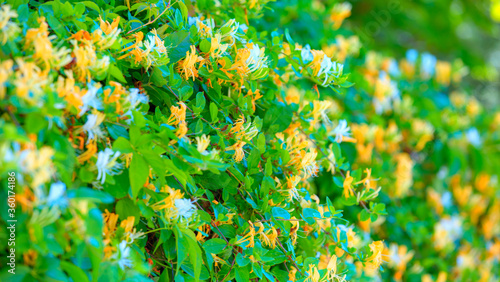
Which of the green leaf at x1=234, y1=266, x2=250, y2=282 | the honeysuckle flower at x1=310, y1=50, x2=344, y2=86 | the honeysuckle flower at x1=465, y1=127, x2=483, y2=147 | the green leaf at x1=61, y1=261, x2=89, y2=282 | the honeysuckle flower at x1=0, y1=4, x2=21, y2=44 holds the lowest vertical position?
the honeysuckle flower at x1=465, y1=127, x2=483, y2=147

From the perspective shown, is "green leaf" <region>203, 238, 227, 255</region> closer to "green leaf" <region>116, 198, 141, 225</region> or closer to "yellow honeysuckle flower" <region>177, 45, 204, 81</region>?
"green leaf" <region>116, 198, 141, 225</region>

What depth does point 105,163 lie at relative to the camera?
26.1 inches

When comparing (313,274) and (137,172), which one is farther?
(313,274)

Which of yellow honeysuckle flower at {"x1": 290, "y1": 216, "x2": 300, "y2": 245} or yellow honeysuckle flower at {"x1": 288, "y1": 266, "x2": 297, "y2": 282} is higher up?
yellow honeysuckle flower at {"x1": 290, "y1": 216, "x2": 300, "y2": 245}

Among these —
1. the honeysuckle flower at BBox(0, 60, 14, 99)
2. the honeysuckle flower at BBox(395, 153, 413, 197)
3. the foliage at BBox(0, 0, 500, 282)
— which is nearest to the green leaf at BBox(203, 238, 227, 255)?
the foliage at BBox(0, 0, 500, 282)

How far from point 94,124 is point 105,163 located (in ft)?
0.21

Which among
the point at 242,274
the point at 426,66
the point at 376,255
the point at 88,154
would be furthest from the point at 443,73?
the point at 88,154

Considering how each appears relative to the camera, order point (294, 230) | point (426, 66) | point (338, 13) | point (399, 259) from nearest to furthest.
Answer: point (294, 230) < point (399, 259) < point (338, 13) < point (426, 66)

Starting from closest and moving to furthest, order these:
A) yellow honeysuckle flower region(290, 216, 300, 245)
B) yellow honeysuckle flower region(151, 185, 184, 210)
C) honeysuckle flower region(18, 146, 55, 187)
Answer: 1. honeysuckle flower region(18, 146, 55, 187)
2. yellow honeysuckle flower region(151, 185, 184, 210)
3. yellow honeysuckle flower region(290, 216, 300, 245)

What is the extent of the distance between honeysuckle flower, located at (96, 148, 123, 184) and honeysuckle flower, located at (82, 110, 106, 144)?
0.03 meters

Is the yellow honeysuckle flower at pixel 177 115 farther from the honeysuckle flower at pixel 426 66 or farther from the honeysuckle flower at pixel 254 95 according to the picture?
the honeysuckle flower at pixel 426 66

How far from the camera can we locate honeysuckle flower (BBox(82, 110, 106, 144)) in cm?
66

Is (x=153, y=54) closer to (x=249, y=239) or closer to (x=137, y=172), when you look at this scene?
(x=137, y=172)

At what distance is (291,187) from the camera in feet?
3.00
